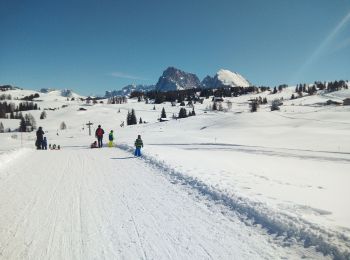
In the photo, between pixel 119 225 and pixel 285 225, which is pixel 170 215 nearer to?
pixel 119 225

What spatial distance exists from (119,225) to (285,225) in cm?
445

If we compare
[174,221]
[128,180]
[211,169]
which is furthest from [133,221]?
[211,169]

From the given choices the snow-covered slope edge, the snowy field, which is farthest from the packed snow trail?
the snow-covered slope edge

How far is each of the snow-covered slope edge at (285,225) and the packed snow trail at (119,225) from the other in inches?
14.2

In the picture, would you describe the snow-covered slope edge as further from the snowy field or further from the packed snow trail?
the packed snow trail

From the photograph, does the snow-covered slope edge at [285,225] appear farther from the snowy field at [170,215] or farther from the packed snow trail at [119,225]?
the packed snow trail at [119,225]

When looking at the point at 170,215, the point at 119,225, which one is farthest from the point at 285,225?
the point at 119,225

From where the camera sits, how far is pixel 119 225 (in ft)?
26.8

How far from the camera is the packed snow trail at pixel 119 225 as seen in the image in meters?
6.72

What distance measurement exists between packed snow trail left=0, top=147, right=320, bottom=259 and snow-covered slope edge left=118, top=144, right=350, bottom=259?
1.19ft

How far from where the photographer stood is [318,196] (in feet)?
35.7

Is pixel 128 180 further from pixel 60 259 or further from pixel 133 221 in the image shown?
pixel 60 259

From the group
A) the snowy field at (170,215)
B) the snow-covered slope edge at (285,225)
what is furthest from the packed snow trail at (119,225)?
the snow-covered slope edge at (285,225)

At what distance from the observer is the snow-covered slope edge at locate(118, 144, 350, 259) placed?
255 inches
